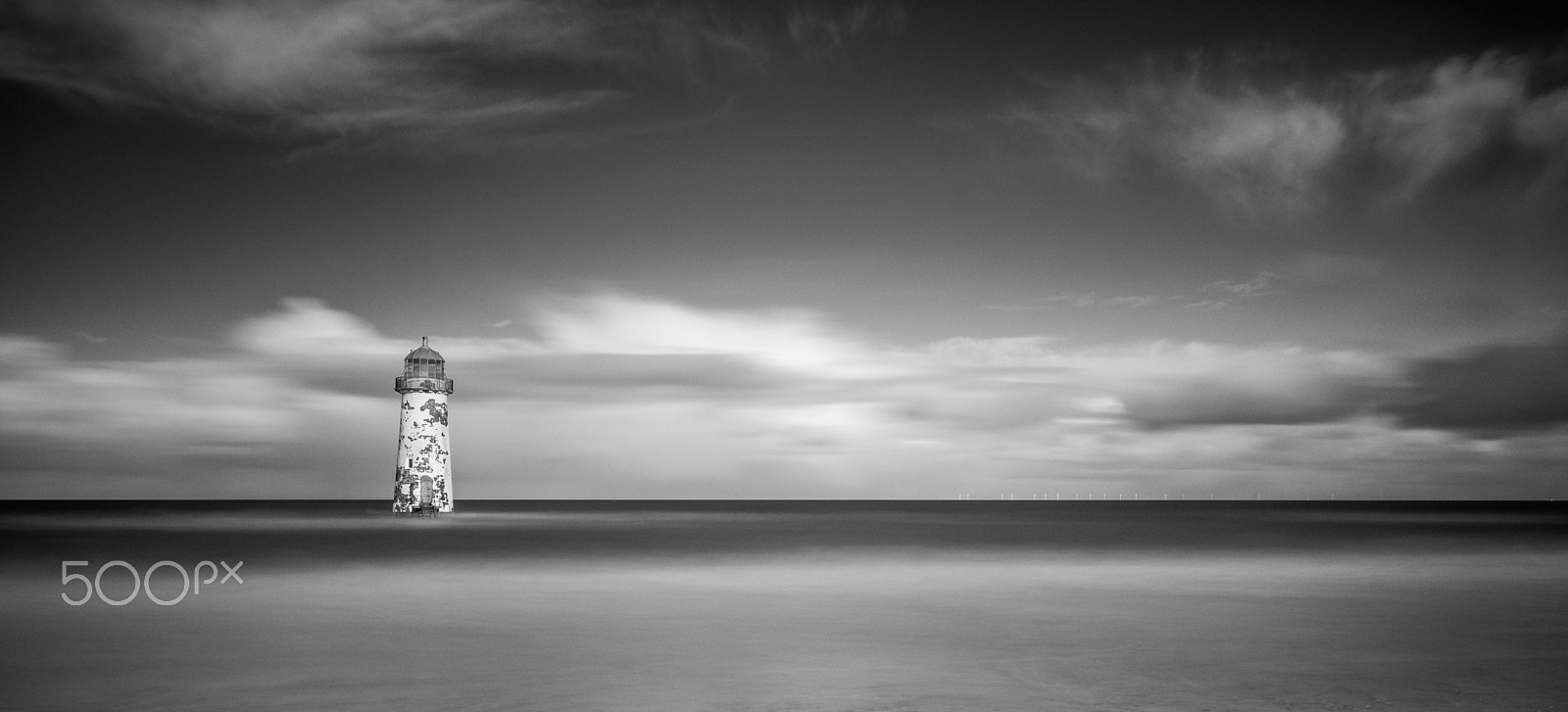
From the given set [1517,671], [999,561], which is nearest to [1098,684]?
[1517,671]

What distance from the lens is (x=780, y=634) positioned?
1756 centimetres

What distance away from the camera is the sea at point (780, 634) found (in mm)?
12203

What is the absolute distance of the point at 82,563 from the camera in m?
33.2

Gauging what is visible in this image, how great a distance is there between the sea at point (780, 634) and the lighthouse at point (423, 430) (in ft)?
52.9

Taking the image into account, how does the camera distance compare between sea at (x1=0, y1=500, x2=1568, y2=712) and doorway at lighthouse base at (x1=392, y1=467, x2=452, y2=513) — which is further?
doorway at lighthouse base at (x1=392, y1=467, x2=452, y2=513)

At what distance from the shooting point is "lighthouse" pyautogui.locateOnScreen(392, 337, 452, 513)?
168 ft
